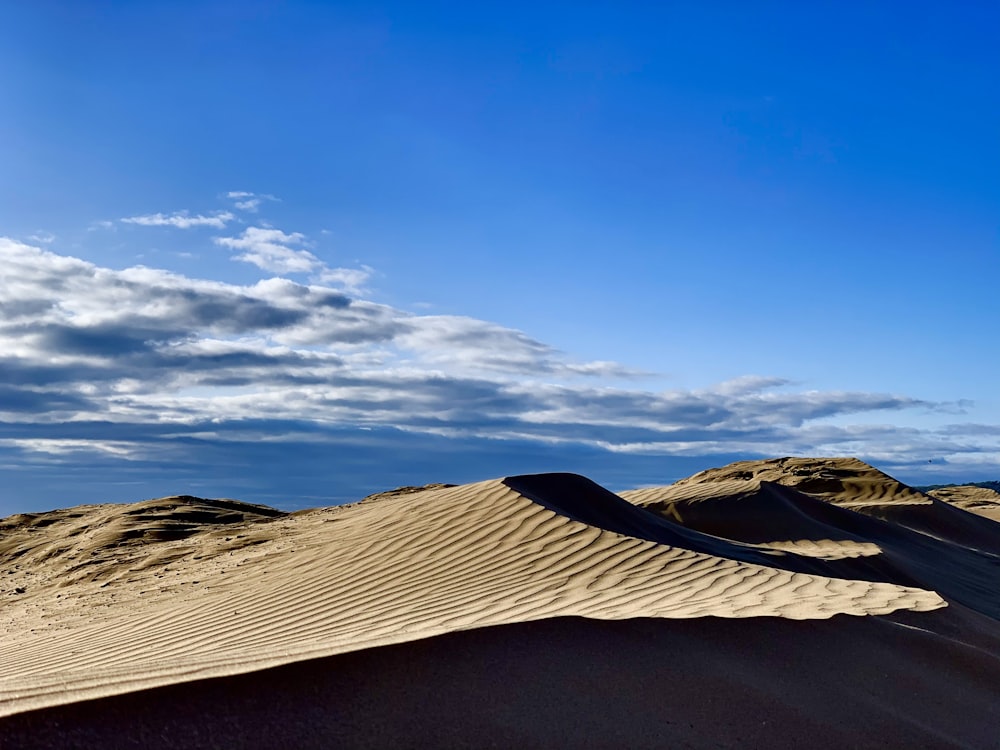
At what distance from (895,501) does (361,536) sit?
15145mm

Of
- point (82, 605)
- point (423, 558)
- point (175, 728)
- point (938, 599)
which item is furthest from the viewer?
point (82, 605)

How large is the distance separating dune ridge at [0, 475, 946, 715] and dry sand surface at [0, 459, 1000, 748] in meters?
0.04

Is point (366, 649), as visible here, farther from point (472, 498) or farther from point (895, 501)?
Answer: point (895, 501)

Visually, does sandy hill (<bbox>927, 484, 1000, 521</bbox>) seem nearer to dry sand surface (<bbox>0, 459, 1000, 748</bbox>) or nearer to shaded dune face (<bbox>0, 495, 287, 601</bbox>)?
dry sand surface (<bbox>0, 459, 1000, 748</bbox>)

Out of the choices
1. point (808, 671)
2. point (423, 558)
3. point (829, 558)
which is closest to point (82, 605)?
point (423, 558)

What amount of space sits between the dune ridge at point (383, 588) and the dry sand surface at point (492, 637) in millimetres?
37

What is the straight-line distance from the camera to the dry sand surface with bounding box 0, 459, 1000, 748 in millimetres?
3619

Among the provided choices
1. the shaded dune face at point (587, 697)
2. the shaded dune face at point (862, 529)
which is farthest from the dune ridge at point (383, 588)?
the shaded dune face at point (862, 529)

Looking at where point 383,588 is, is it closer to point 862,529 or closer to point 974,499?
point 862,529

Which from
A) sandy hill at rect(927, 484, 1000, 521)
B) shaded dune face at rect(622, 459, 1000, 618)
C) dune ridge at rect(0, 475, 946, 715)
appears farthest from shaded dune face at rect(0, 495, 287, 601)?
sandy hill at rect(927, 484, 1000, 521)

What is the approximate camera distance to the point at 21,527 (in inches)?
679

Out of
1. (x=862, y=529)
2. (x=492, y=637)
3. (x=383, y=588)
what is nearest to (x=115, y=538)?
(x=383, y=588)

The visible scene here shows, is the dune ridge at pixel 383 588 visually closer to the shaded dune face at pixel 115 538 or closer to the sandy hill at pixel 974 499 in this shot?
the shaded dune face at pixel 115 538

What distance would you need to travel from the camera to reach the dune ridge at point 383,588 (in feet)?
18.0
